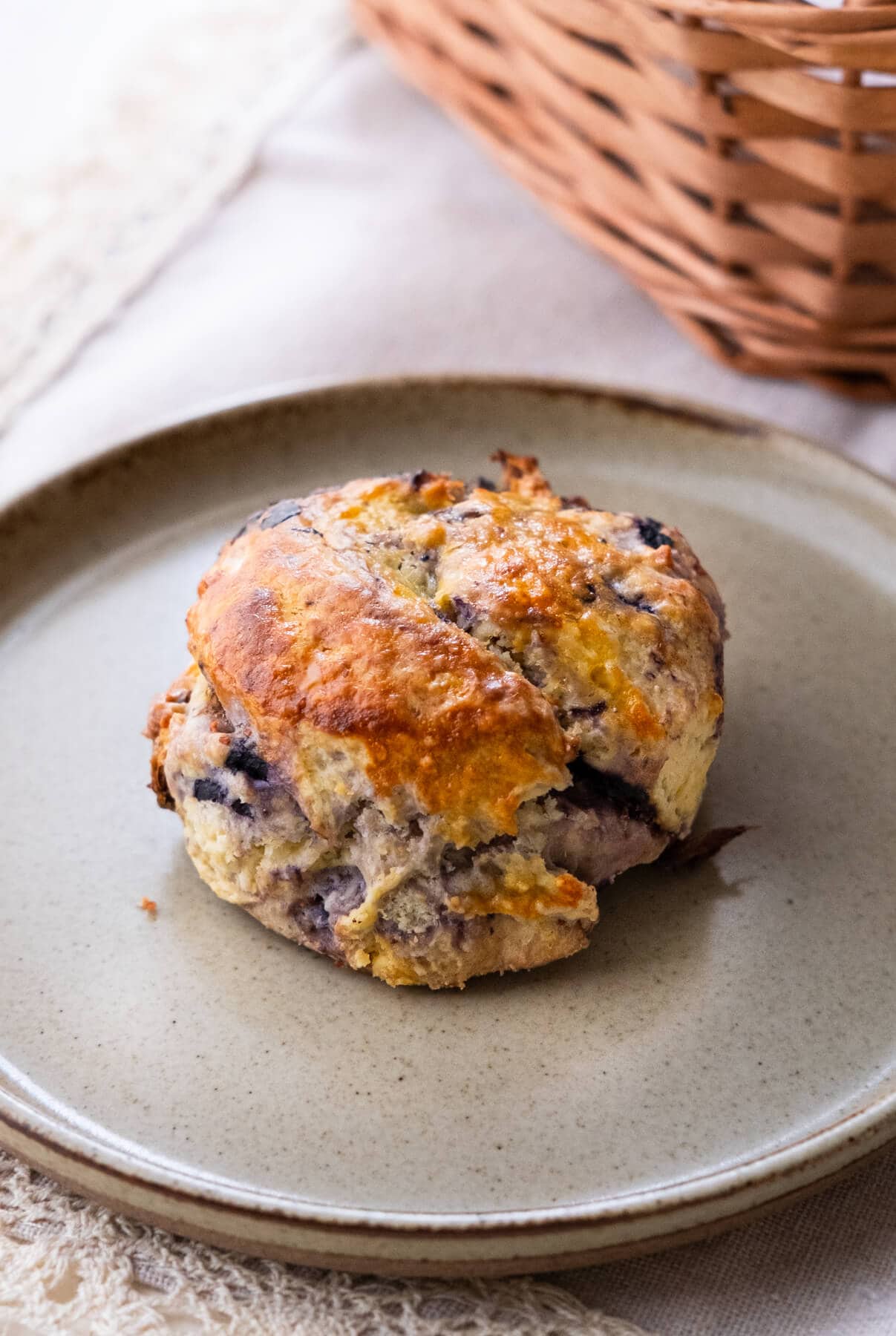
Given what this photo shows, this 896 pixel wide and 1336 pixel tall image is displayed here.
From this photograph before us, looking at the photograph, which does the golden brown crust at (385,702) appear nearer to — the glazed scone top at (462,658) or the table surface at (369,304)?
the glazed scone top at (462,658)

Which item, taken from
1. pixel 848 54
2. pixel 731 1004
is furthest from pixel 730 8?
pixel 731 1004

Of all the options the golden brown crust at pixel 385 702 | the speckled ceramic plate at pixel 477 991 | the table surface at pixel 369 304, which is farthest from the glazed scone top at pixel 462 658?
the table surface at pixel 369 304

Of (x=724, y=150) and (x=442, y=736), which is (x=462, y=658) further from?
(x=724, y=150)

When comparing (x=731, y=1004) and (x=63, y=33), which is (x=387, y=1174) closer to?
(x=731, y=1004)

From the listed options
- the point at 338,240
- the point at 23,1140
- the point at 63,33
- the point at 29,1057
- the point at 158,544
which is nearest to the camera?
the point at 23,1140

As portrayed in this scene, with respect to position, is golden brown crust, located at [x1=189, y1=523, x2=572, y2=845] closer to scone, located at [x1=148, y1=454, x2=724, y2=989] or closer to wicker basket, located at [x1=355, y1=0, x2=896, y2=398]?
scone, located at [x1=148, y1=454, x2=724, y2=989]

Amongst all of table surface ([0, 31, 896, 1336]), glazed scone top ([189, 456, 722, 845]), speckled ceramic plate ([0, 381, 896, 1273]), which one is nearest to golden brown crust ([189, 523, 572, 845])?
glazed scone top ([189, 456, 722, 845])
